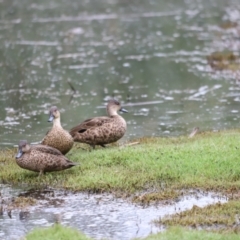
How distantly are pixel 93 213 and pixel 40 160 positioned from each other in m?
2.02

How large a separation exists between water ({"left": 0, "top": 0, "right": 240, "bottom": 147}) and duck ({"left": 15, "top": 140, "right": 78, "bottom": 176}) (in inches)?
153

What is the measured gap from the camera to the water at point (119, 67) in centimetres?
1902

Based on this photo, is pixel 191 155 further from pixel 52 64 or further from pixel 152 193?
pixel 52 64

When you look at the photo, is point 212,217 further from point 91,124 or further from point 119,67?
point 119,67

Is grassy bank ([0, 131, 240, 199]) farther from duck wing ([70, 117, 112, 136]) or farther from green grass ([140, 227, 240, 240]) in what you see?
green grass ([140, 227, 240, 240])

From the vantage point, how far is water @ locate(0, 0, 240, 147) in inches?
749

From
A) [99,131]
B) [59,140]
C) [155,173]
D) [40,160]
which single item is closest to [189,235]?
[155,173]

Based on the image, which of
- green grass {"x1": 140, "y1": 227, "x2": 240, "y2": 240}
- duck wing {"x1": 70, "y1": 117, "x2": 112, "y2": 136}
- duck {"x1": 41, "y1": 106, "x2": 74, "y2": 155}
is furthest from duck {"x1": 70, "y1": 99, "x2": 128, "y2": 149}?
green grass {"x1": 140, "y1": 227, "x2": 240, "y2": 240}

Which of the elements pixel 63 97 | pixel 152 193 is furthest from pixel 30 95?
pixel 152 193

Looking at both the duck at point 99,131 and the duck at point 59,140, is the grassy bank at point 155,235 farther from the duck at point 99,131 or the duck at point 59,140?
the duck at point 99,131

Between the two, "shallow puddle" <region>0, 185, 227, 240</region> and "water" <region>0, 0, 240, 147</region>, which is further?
"water" <region>0, 0, 240, 147</region>

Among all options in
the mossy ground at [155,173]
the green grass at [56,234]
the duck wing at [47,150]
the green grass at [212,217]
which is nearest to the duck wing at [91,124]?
the mossy ground at [155,173]

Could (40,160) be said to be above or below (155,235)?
below

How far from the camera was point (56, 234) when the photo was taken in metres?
8.72
